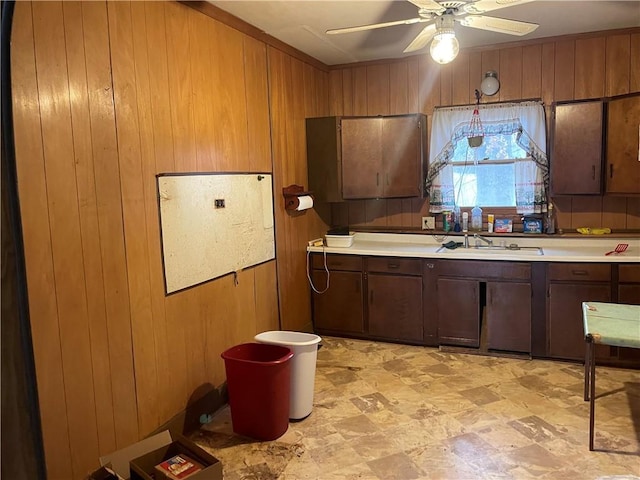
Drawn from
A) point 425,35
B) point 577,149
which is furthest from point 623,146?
point 425,35

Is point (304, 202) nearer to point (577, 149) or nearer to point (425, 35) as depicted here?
point (425, 35)

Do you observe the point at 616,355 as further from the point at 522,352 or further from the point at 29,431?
the point at 29,431

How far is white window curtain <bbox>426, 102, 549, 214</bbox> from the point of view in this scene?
4.22 meters

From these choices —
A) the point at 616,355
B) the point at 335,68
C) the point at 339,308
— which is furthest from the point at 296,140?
the point at 616,355

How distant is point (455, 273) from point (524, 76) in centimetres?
182

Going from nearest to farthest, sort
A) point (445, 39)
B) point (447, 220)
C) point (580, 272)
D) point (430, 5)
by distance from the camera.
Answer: point (430, 5) < point (445, 39) < point (580, 272) < point (447, 220)

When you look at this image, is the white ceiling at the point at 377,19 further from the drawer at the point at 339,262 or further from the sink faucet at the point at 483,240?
the drawer at the point at 339,262

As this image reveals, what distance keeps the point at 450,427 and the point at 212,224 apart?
1900mm

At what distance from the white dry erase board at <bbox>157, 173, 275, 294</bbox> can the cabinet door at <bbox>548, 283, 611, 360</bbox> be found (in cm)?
Answer: 224

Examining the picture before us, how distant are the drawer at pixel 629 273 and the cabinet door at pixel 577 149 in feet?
2.22

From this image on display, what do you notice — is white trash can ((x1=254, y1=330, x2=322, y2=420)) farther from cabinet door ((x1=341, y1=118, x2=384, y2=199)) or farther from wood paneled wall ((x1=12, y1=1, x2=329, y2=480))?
cabinet door ((x1=341, y1=118, x2=384, y2=199))

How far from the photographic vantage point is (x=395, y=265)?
4223mm

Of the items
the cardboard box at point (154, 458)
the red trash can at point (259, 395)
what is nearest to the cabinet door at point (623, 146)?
the red trash can at point (259, 395)

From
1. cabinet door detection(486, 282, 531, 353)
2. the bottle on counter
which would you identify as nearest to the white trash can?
cabinet door detection(486, 282, 531, 353)
